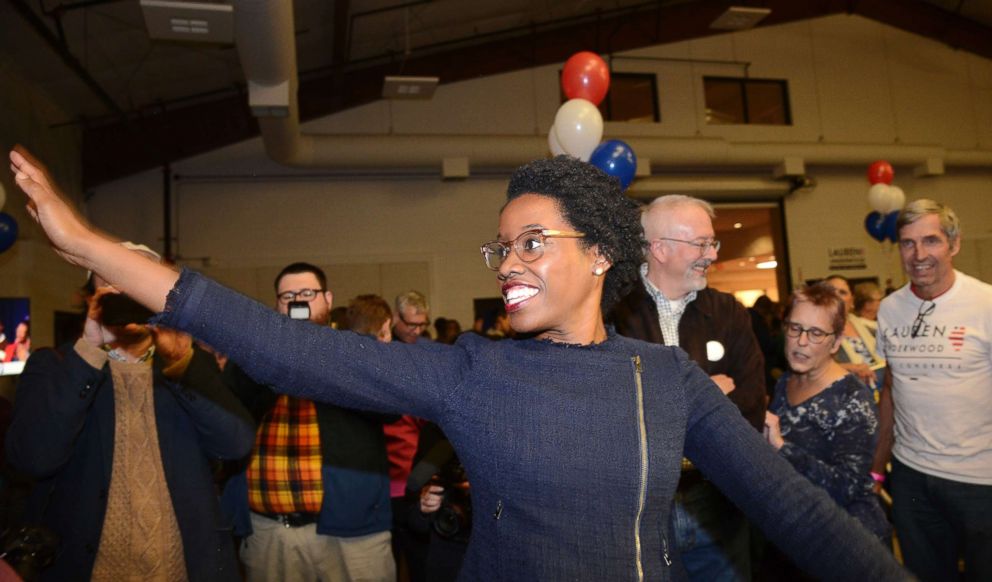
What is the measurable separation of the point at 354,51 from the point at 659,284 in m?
7.99

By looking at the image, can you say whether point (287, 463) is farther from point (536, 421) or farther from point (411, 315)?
point (411, 315)

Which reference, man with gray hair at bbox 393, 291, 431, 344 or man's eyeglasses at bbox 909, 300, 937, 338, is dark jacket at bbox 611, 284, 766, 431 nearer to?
man's eyeglasses at bbox 909, 300, 937, 338

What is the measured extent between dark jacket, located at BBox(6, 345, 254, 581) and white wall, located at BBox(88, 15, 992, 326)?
768 centimetres

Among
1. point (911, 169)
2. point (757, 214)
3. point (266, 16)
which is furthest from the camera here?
point (757, 214)

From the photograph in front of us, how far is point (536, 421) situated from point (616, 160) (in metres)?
2.82

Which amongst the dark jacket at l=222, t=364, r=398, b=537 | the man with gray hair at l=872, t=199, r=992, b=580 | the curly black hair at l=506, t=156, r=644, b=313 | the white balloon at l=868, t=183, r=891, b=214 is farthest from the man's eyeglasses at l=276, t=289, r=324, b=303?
the white balloon at l=868, t=183, r=891, b=214

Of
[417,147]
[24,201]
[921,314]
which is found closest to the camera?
[921,314]

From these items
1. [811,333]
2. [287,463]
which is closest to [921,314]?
[811,333]

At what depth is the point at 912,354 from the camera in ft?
9.15

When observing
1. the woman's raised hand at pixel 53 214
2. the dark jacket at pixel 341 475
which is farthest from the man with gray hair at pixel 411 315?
the woman's raised hand at pixel 53 214

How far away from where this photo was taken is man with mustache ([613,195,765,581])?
7.52ft

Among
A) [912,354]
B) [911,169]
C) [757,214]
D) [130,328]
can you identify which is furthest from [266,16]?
[911,169]

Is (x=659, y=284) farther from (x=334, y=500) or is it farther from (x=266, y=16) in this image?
(x=266, y=16)

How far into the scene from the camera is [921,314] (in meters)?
2.79
